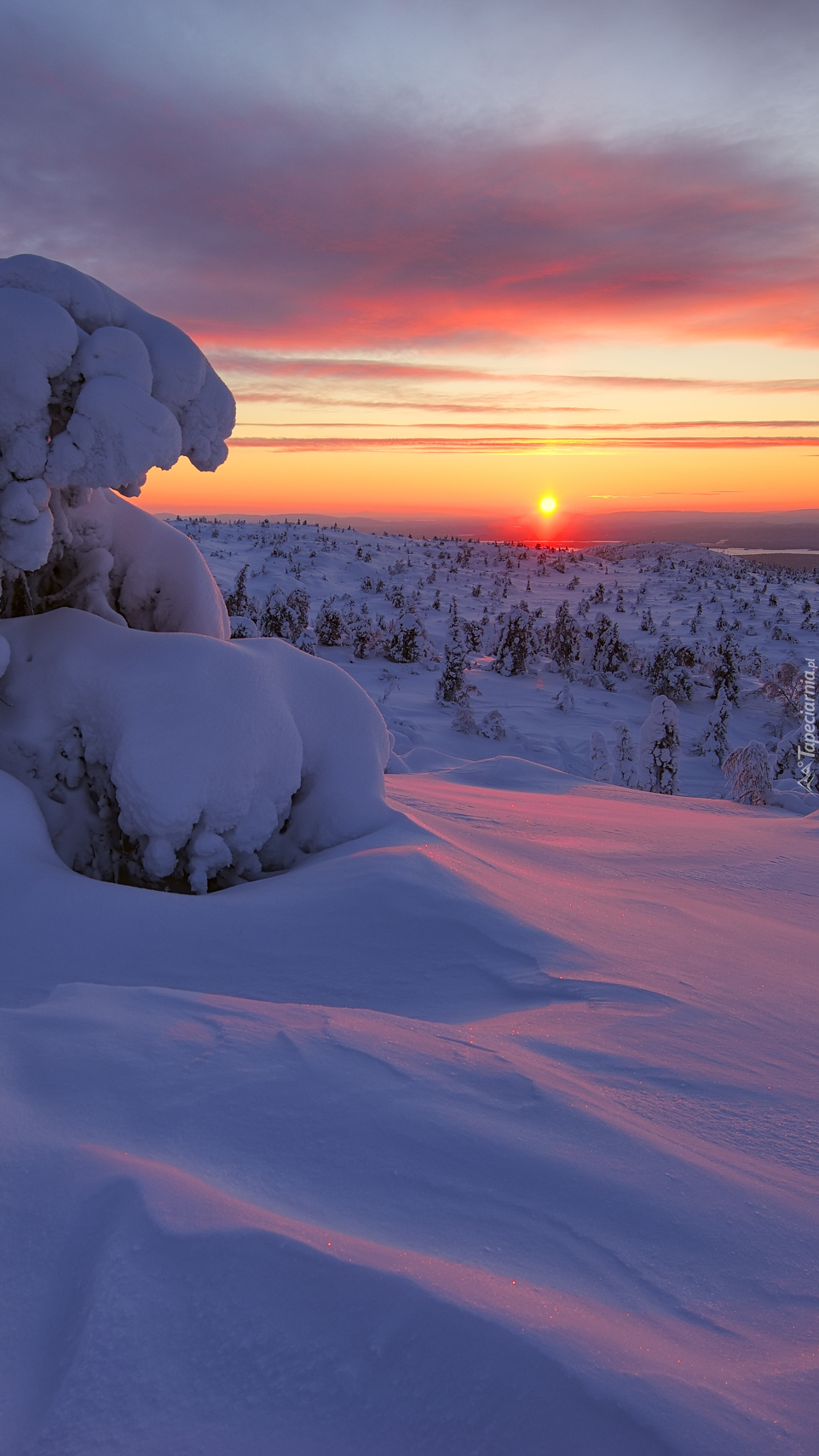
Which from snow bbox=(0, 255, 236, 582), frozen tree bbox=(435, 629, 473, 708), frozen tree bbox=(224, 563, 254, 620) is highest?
snow bbox=(0, 255, 236, 582)

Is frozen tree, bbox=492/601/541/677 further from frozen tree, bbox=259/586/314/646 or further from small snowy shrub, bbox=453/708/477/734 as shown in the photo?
small snowy shrub, bbox=453/708/477/734

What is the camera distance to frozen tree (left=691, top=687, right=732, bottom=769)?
17812 millimetres

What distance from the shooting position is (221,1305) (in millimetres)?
1363

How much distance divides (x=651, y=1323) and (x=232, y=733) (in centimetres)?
407

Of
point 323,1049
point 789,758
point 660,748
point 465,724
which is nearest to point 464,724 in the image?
point 465,724

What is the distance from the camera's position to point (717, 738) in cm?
1794

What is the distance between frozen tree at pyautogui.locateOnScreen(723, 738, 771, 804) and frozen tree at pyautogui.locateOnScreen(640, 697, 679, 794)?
1420 millimetres

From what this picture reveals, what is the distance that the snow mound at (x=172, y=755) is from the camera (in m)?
4.87

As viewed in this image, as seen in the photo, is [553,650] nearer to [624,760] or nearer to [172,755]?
[624,760]

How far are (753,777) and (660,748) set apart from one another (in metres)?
2.17

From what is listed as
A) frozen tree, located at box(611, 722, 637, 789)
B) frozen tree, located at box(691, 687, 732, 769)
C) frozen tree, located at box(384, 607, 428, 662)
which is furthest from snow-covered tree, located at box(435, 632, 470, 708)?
frozen tree, located at box(691, 687, 732, 769)

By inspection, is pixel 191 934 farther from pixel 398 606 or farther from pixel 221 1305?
pixel 398 606

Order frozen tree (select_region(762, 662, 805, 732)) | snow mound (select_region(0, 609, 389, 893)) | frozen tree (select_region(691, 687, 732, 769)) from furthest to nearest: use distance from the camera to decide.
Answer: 1. frozen tree (select_region(762, 662, 805, 732))
2. frozen tree (select_region(691, 687, 732, 769))
3. snow mound (select_region(0, 609, 389, 893))

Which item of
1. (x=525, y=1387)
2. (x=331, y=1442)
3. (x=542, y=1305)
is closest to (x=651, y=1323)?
(x=542, y=1305)
